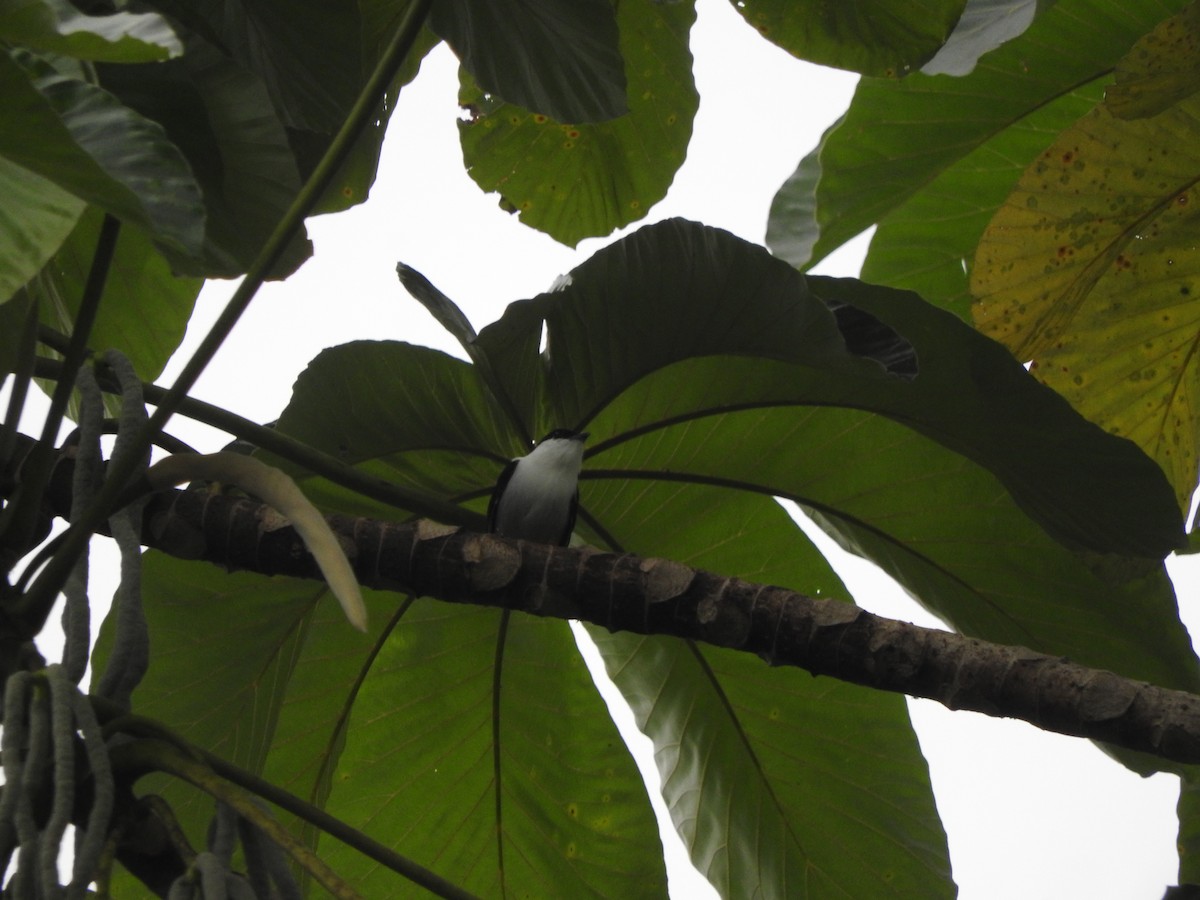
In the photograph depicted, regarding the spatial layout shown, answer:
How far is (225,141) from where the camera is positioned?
1.39 metres

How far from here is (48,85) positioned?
2.87 ft

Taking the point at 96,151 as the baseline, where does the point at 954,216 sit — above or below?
above

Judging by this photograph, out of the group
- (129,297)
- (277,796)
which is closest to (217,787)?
(277,796)

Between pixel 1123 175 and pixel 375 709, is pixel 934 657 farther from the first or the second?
pixel 1123 175

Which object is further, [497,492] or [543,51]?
[497,492]

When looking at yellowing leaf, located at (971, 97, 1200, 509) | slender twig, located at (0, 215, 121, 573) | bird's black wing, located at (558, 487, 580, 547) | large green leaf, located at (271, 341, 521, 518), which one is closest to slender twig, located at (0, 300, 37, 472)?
slender twig, located at (0, 215, 121, 573)

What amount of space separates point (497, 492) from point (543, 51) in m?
0.57

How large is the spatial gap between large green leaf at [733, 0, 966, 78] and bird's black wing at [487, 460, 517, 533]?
68 cm

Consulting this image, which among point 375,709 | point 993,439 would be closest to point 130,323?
point 375,709

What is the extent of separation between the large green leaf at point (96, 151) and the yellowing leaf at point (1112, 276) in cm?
133

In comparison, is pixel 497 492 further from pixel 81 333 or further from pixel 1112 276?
pixel 1112 276

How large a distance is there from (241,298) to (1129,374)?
54.3 inches

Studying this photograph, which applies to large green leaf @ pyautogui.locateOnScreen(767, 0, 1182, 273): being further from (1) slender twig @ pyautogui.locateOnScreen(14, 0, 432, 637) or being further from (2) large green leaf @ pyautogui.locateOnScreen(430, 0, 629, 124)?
(1) slender twig @ pyautogui.locateOnScreen(14, 0, 432, 637)

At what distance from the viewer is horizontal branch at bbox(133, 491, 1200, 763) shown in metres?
1.00
